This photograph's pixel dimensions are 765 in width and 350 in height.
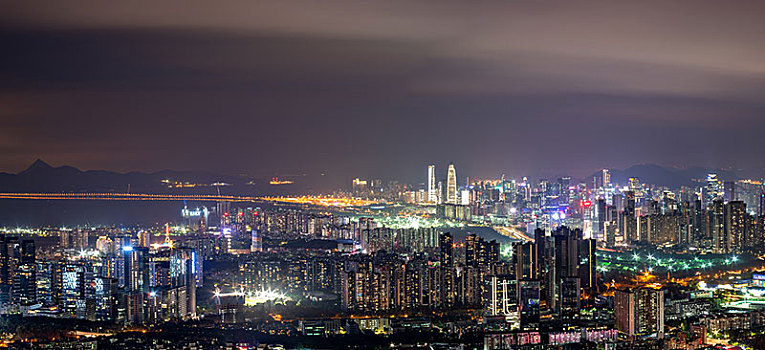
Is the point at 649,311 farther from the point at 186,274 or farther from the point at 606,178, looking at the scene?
the point at 606,178

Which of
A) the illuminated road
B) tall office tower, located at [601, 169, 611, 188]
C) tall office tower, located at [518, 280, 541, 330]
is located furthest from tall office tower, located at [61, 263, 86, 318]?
tall office tower, located at [601, 169, 611, 188]

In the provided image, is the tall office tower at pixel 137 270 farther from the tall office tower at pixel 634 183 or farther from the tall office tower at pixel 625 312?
the tall office tower at pixel 634 183

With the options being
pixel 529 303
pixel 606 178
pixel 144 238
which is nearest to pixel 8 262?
pixel 144 238

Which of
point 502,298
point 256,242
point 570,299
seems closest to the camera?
point 570,299

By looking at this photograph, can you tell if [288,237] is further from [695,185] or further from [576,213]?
[695,185]

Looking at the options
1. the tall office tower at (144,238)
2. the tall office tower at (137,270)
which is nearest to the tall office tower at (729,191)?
the tall office tower at (144,238)
